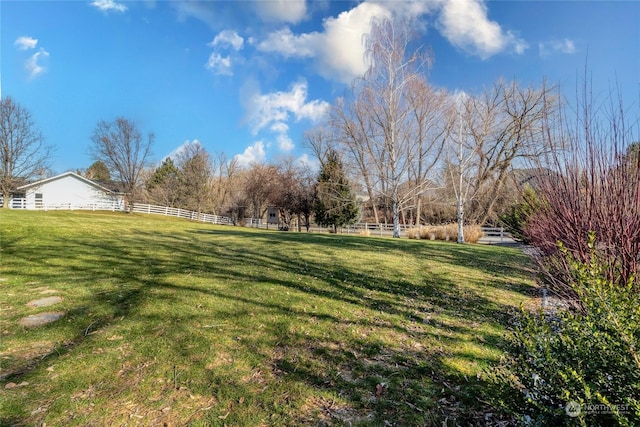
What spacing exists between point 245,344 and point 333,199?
892 inches

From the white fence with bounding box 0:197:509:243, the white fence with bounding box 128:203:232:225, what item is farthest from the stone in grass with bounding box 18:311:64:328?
the white fence with bounding box 128:203:232:225

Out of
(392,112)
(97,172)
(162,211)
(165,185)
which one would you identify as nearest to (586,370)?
(392,112)

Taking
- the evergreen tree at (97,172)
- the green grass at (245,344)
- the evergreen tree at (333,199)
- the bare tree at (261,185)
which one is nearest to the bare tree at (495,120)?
the evergreen tree at (333,199)

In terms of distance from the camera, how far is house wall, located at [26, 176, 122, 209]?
109 ft

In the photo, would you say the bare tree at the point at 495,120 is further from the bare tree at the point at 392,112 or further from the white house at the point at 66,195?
the white house at the point at 66,195

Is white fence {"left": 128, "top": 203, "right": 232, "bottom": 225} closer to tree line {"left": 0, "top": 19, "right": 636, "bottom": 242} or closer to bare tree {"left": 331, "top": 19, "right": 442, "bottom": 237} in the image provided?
tree line {"left": 0, "top": 19, "right": 636, "bottom": 242}

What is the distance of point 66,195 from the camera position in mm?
35312

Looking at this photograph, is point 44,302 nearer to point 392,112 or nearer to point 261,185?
point 392,112

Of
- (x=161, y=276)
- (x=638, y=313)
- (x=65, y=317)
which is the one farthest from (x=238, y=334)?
(x=638, y=313)

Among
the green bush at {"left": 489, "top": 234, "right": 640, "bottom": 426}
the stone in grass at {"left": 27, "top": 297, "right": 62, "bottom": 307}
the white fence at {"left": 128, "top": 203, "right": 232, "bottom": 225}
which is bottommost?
the stone in grass at {"left": 27, "top": 297, "right": 62, "bottom": 307}

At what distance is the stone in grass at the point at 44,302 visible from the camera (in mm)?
4161

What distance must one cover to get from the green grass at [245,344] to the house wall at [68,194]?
118 ft

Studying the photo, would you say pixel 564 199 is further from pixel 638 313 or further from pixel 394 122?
pixel 394 122

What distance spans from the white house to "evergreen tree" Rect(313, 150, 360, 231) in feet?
83.2
